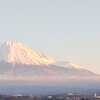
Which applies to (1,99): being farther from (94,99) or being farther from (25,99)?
(94,99)

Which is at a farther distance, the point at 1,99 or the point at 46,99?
the point at 46,99

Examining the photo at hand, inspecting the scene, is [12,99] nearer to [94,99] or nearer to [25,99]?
[25,99]

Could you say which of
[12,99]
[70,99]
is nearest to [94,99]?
[70,99]

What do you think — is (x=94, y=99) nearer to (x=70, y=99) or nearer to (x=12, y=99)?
(x=70, y=99)

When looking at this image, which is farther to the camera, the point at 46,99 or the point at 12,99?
the point at 46,99

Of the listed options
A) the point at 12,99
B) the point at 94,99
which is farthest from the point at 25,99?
the point at 94,99

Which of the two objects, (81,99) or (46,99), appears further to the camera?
(46,99)

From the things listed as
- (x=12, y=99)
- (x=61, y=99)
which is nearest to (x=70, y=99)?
(x=61, y=99)
